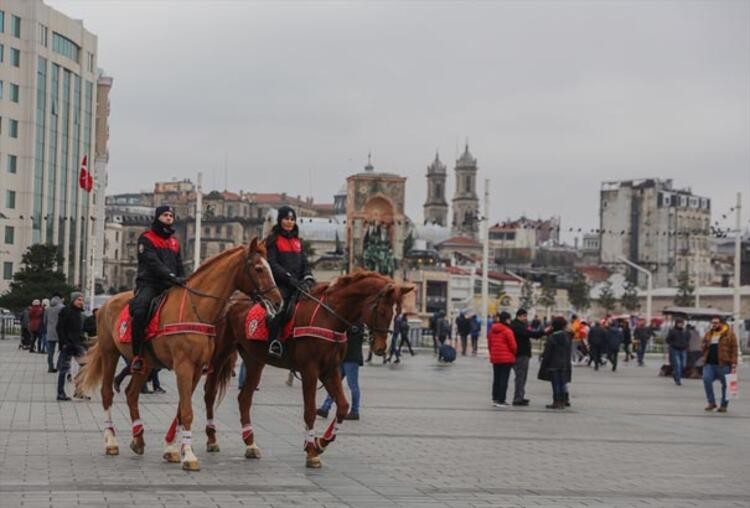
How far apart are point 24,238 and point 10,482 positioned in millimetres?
82579

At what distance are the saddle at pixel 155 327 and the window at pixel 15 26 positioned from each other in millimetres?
80519

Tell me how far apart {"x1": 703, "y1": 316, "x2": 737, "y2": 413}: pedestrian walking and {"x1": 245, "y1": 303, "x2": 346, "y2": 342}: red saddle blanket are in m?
12.6

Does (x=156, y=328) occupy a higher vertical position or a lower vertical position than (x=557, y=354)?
higher

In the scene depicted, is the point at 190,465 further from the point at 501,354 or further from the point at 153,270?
the point at 501,354

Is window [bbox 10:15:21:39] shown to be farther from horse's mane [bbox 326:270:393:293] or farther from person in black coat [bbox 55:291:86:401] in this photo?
horse's mane [bbox 326:270:393:293]

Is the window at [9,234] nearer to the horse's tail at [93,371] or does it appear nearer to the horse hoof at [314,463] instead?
the horse's tail at [93,371]

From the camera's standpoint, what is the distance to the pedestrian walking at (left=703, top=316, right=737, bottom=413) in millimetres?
24828

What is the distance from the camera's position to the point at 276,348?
46.7ft

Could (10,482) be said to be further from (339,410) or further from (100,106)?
(100,106)

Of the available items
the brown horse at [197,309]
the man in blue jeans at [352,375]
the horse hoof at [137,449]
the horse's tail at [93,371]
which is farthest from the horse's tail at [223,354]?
the man in blue jeans at [352,375]

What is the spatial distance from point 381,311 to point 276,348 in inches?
48.0

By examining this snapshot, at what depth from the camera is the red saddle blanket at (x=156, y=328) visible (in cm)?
1343

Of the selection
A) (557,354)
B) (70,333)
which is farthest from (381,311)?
(557,354)

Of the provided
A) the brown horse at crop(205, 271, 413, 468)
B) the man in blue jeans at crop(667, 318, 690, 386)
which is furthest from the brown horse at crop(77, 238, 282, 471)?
the man in blue jeans at crop(667, 318, 690, 386)
